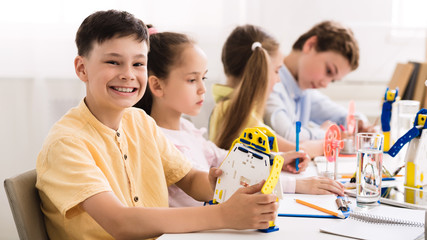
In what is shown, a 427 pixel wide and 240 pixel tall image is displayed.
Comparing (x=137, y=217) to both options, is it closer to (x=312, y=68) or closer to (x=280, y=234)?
(x=280, y=234)

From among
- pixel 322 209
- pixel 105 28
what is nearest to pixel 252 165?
pixel 322 209

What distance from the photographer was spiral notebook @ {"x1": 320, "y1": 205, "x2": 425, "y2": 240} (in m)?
0.93

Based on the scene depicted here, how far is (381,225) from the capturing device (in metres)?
0.99

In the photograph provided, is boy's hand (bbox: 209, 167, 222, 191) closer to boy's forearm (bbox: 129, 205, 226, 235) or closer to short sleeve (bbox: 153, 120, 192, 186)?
boy's forearm (bbox: 129, 205, 226, 235)

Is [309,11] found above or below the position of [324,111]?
above

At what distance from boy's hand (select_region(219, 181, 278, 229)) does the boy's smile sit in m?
0.37

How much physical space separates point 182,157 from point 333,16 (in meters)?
2.15

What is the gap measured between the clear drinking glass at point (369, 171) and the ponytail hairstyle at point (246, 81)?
2.38ft

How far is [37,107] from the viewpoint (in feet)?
5.50

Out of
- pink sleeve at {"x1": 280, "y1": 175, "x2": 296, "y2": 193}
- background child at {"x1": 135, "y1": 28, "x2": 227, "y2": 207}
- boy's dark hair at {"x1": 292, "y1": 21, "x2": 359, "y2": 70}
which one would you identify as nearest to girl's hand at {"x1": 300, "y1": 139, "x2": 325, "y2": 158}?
background child at {"x1": 135, "y1": 28, "x2": 227, "y2": 207}

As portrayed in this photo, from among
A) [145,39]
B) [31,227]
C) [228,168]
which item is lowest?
[31,227]

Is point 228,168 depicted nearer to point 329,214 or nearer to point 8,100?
point 329,214

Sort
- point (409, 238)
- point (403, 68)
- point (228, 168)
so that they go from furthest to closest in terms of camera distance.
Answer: point (403, 68)
point (228, 168)
point (409, 238)

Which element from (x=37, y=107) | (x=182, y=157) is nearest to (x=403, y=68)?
(x=182, y=157)
